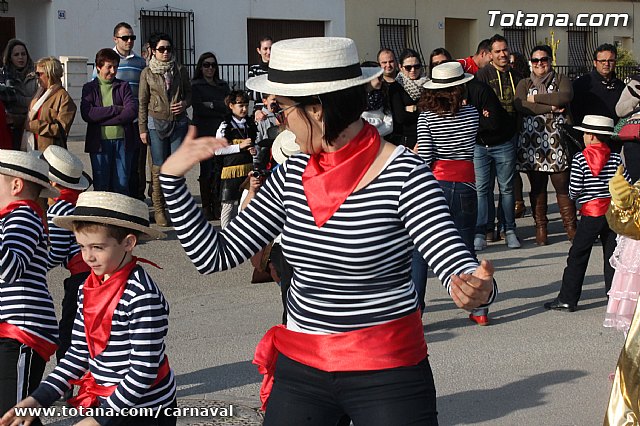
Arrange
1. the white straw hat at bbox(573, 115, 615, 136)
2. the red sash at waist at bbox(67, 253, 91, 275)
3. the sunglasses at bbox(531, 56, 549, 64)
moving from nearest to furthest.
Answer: the red sash at waist at bbox(67, 253, 91, 275)
the white straw hat at bbox(573, 115, 615, 136)
the sunglasses at bbox(531, 56, 549, 64)

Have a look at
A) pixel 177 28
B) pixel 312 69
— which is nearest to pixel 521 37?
pixel 177 28

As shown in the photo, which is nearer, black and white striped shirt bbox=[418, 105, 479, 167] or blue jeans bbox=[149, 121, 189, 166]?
black and white striped shirt bbox=[418, 105, 479, 167]

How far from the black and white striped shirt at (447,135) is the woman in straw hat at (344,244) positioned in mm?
4541

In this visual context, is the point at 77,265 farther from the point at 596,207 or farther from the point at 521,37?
the point at 521,37

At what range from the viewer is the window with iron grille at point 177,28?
25.7 m

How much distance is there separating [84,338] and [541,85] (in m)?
8.40

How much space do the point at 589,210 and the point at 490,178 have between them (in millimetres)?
3227

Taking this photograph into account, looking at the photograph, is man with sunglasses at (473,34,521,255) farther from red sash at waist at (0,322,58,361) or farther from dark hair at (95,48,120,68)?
red sash at waist at (0,322,58,361)

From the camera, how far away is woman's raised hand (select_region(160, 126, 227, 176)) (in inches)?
139

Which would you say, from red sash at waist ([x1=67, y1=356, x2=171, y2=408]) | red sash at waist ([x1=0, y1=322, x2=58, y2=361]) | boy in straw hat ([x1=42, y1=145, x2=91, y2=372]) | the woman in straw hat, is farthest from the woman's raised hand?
boy in straw hat ([x1=42, y1=145, x2=91, y2=372])

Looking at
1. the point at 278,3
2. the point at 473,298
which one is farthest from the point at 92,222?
the point at 278,3

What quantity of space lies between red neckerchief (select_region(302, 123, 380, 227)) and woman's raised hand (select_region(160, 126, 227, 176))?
0.32m

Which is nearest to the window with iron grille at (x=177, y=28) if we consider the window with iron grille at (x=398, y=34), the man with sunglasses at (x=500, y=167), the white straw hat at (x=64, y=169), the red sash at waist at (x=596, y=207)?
the window with iron grille at (x=398, y=34)

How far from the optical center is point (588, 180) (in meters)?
8.66
